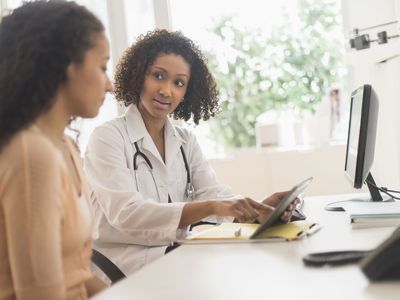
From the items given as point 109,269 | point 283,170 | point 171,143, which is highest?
point 171,143

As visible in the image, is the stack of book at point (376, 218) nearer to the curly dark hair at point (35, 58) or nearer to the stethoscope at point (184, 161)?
the stethoscope at point (184, 161)

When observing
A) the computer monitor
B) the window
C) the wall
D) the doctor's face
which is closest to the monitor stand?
the computer monitor

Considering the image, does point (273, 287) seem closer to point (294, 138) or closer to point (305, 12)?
point (294, 138)

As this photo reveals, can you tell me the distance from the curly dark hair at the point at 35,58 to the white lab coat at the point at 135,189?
72 cm

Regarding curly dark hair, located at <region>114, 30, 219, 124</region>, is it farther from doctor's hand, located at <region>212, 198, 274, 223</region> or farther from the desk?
the desk

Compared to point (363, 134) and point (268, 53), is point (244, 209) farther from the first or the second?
point (268, 53)

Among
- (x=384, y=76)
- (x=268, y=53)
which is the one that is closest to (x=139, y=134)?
(x=384, y=76)

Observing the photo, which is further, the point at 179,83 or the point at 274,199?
the point at 179,83

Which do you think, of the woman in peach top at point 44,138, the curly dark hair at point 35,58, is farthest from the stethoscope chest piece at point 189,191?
the curly dark hair at point 35,58

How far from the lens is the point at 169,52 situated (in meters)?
2.24

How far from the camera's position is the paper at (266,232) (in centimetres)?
152

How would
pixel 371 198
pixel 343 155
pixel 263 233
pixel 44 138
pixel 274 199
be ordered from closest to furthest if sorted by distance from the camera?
pixel 44 138 → pixel 263 233 → pixel 274 199 → pixel 371 198 → pixel 343 155

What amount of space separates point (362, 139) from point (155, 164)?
697mm

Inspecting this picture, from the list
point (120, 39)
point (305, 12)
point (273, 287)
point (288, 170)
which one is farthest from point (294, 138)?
point (273, 287)
